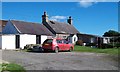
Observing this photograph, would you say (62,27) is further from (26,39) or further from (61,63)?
(61,63)

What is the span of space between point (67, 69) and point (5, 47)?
22.0 m

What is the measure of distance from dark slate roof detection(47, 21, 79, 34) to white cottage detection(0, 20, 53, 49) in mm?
4962

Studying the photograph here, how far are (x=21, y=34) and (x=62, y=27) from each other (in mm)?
18108

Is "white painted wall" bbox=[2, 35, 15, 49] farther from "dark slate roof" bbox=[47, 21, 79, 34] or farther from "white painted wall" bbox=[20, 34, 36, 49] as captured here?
"dark slate roof" bbox=[47, 21, 79, 34]

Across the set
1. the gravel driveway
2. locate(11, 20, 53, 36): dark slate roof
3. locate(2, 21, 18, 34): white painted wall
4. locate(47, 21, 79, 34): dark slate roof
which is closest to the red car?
the gravel driveway

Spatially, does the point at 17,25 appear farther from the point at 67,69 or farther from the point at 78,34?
the point at 67,69

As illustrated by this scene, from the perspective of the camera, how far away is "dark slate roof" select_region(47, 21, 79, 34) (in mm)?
55062

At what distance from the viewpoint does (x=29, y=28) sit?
1807 inches

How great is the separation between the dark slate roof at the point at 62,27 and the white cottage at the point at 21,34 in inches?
195

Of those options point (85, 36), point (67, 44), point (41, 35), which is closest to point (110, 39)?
point (85, 36)

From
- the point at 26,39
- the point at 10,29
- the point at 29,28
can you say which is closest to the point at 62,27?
the point at 29,28

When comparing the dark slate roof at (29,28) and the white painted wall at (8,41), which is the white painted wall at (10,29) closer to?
the dark slate roof at (29,28)

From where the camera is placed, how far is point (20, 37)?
41.1 meters

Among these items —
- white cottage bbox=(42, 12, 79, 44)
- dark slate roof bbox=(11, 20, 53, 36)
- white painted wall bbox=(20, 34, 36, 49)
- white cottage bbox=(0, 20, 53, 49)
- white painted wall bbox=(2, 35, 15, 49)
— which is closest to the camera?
white painted wall bbox=(2, 35, 15, 49)
